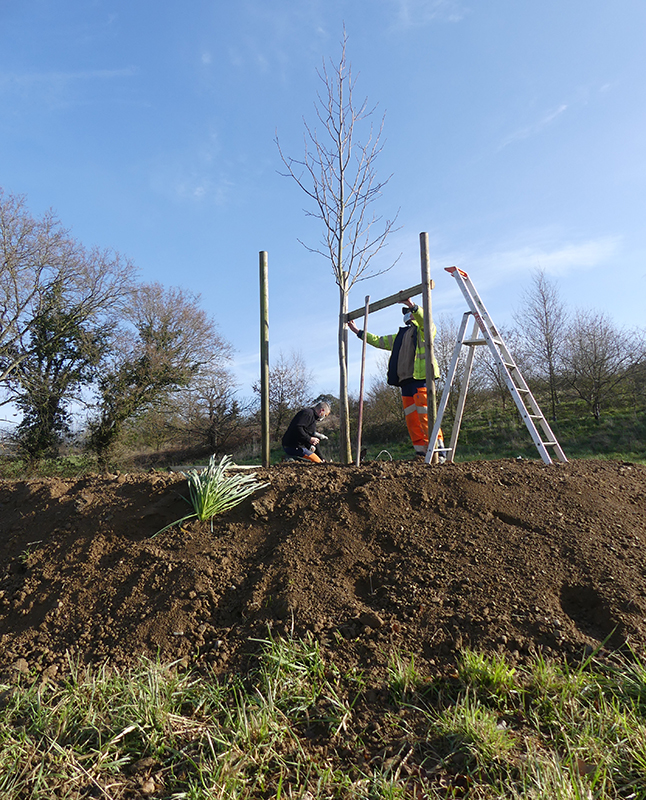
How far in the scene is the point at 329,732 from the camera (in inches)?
71.6

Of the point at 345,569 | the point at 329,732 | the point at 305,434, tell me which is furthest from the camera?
the point at 305,434

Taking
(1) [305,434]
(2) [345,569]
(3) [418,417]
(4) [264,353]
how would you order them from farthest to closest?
(1) [305,434], (4) [264,353], (3) [418,417], (2) [345,569]

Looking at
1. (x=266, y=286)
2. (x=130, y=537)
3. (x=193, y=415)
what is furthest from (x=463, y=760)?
(x=193, y=415)

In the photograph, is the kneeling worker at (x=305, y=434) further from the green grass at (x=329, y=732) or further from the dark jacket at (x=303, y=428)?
the green grass at (x=329, y=732)

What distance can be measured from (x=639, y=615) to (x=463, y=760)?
1246 mm

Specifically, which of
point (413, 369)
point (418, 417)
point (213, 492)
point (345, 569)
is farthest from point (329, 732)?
point (413, 369)

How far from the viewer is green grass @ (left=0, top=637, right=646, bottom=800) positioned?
154cm

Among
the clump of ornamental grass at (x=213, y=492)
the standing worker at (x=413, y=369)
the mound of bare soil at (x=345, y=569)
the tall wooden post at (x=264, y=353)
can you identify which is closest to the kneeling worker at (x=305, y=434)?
the tall wooden post at (x=264, y=353)

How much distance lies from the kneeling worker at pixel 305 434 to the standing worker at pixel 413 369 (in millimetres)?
1820

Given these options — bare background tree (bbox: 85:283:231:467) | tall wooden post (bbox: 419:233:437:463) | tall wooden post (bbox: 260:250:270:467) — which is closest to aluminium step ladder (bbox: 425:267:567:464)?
tall wooden post (bbox: 419:233:437:463)

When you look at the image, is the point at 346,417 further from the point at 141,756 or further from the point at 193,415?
the point at 193,415

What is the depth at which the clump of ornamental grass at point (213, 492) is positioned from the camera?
3363 mm

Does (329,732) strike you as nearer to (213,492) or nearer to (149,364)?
(213,492)

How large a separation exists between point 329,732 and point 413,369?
4.66m
